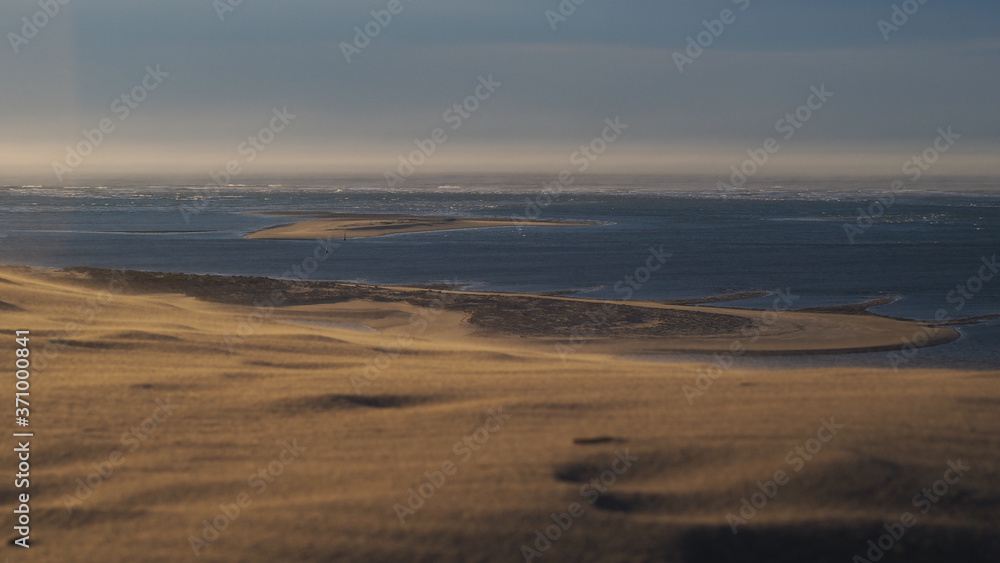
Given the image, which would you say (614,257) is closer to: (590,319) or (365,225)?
(590,319)

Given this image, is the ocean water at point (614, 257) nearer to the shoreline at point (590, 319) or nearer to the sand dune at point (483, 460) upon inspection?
the shoreline at point (590, 319)

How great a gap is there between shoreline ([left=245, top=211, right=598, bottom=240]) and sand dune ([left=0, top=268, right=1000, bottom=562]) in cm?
4477

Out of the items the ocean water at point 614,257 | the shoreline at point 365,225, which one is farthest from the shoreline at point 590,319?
the shoreline at point 365,225

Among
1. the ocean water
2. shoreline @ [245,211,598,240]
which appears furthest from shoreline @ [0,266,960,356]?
shoreline @ [245,211,598,240]

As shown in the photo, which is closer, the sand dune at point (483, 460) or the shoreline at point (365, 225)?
the sand dune at point (483, 460)

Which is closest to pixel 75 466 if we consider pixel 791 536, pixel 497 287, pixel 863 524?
pixel 791 536

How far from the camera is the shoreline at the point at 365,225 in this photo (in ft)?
191

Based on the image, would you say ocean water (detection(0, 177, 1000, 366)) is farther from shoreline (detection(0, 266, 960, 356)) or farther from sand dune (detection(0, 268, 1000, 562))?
sand dune (detection(0, 268, 1000, 562))

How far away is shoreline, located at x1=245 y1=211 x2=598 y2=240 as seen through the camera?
58.3 m

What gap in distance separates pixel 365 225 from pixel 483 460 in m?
59.7

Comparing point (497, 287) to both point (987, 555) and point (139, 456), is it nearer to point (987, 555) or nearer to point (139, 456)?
point (139, 456)

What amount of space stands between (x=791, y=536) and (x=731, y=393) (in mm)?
4616

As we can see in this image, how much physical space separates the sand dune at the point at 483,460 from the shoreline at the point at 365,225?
44765 mm

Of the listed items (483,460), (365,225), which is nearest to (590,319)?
(483,460)
